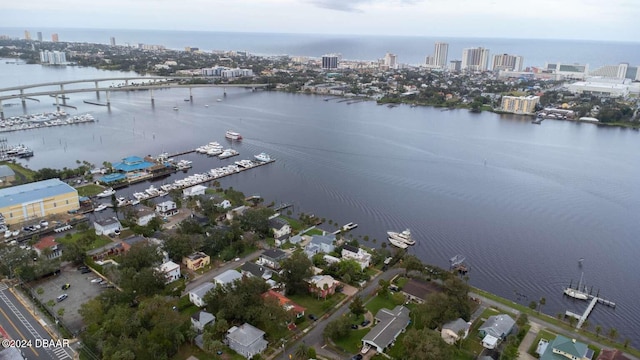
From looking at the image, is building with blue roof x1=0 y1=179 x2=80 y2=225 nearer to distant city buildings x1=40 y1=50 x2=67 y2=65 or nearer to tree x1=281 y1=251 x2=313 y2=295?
tree x1=281 y1=251 x2=313 y2=295

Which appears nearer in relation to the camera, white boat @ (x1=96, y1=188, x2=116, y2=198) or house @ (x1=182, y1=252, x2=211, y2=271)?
house @ (x1=182, y1=252, x2=211, y2=271)

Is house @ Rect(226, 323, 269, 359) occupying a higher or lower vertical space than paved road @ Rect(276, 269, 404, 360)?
higher

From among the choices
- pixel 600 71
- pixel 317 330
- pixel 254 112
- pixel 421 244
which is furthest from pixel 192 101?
pixel 600 71

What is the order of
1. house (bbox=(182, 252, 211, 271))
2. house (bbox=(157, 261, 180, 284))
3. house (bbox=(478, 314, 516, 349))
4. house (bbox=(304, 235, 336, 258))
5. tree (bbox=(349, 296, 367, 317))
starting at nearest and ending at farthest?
1. house (bbox=(478, 314, 516, 349))
2. tree (bbox=(349, 296, 367, 317))
3. house (bbox=(157, 261, 180, 284))
4. house (bbox=(182, 252, 211, 271))
5. house (bbox=(304, 235, 336, 258))

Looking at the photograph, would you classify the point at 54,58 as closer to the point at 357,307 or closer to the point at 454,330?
the point at 357,307

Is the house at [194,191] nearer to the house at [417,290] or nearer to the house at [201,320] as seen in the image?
the house at [201,320]

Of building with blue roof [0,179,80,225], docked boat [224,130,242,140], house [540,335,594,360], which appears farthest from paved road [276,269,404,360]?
docked boat [224,130,242,140]

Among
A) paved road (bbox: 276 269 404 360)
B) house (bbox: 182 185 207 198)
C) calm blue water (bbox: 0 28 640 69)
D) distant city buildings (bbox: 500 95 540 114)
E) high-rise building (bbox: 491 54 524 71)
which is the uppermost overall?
calm blue water (bbox: 0 28 640 69)

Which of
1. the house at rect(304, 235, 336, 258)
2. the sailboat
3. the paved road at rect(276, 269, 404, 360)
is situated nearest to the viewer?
the paved road at rect(276, 269, 404, 360)

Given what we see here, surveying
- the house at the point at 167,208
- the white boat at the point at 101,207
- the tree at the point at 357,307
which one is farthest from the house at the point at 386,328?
the white boat at the point at 101,207
